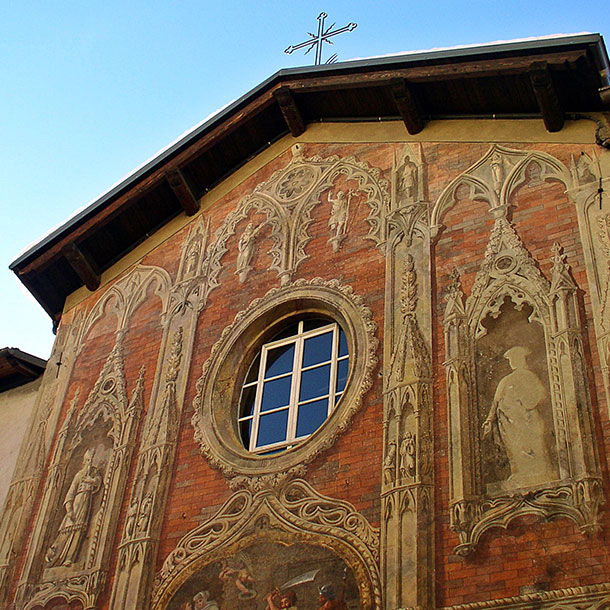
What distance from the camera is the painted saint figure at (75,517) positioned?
937 cm

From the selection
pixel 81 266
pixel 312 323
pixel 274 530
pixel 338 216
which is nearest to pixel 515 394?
pixel 274 530

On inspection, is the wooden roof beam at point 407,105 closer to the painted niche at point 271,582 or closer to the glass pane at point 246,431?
the glass pane at point 246,431

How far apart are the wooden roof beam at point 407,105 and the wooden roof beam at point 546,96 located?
4.79ft

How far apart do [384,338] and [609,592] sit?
3.26 m

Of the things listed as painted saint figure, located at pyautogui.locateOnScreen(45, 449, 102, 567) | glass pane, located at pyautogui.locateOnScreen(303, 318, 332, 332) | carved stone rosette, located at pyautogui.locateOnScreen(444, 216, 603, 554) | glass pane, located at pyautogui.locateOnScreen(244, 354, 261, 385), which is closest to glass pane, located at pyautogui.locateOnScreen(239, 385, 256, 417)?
glass pane, located at pyautogui.locateOnScreen(244, 354, 261, 385)

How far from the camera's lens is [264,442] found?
9.21 metres

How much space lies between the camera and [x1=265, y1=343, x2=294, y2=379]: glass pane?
976 centimetres

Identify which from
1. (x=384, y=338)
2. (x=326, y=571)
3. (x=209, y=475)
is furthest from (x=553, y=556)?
(x=209, y=475)

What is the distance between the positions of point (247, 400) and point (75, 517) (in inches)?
82.3

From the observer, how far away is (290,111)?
38.2 ft

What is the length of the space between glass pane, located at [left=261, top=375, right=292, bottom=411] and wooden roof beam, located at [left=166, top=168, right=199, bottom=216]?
127 inches

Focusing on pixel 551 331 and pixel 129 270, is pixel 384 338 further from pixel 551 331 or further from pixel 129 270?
pixel 129 270

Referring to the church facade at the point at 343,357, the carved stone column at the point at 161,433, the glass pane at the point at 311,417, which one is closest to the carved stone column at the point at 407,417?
the church facade at the point at 343,357

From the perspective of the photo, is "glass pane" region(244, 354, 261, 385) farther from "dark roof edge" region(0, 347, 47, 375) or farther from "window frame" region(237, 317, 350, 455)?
"dark roof edge" region(0, 347, 47, 375)
